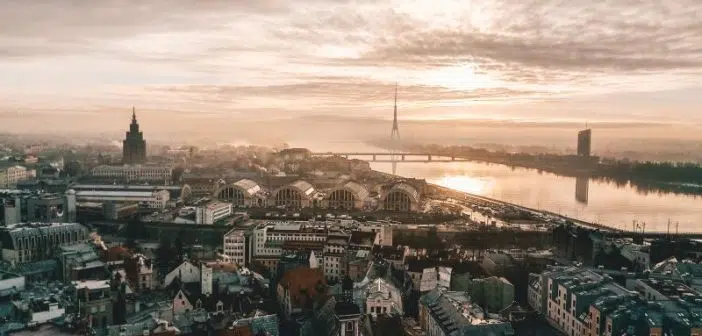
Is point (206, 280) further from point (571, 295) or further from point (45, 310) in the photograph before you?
point (571, 295)

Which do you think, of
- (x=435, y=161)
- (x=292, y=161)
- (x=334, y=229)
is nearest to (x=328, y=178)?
(x=292, y=161)

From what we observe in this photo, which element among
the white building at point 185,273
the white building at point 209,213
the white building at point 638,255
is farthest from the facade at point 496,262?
the white building at point 209,213

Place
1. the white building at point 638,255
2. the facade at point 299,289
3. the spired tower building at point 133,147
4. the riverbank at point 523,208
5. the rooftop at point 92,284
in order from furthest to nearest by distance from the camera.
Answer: the spired tower building at point 133,147, the riverbank at point 523,208, the white building at point 638,255, the facade at point 299,289, the rooftop at point 92,284

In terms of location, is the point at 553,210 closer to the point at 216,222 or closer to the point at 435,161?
the point at 216,222

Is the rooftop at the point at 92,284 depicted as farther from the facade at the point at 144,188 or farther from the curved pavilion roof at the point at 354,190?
the curved pavilion roof at the point at 354,190

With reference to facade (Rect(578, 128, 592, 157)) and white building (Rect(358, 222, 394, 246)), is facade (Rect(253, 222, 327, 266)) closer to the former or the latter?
white building (Rect(358, 222, 394, 246))

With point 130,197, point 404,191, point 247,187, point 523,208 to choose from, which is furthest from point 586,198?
point 130,197
